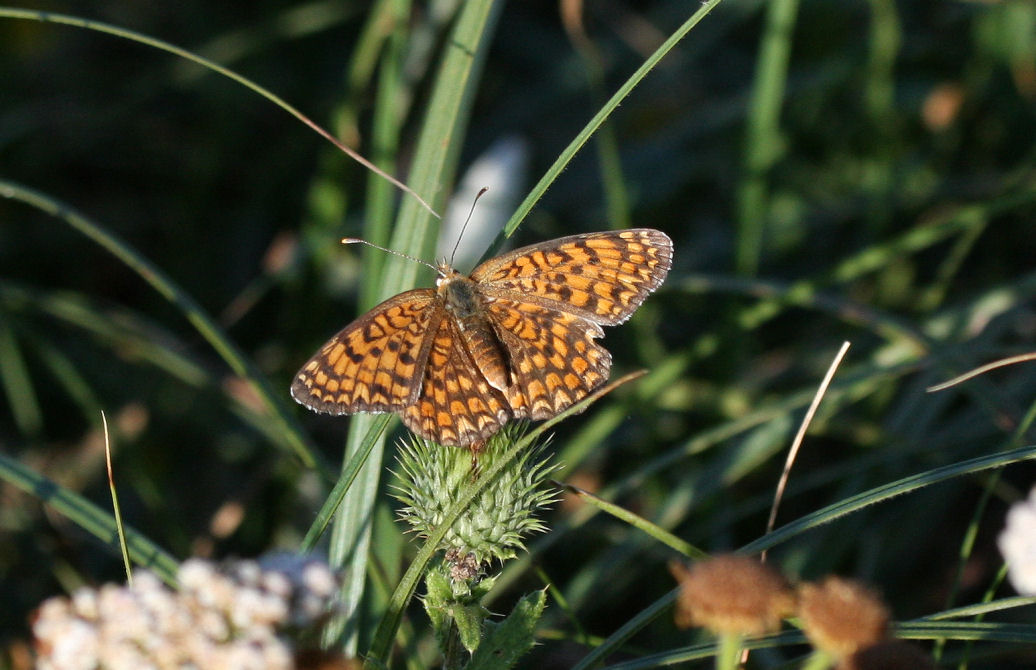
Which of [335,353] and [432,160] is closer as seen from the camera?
[335,353]

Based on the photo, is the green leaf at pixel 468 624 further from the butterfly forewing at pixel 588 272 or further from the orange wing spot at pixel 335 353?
the butterfly forewing at pixel 588 272

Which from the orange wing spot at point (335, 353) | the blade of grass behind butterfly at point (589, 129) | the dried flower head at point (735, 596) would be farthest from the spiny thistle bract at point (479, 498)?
the dried flower head at point (735, 596)

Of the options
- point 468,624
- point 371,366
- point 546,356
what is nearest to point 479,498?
point 468,624

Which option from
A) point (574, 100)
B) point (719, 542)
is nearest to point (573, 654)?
point (719, 542)

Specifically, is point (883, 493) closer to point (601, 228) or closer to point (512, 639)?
point (512, 639)

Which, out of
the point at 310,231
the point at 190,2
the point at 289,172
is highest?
the point at 190,2

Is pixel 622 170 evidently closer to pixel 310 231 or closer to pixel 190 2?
pixel 310 231
